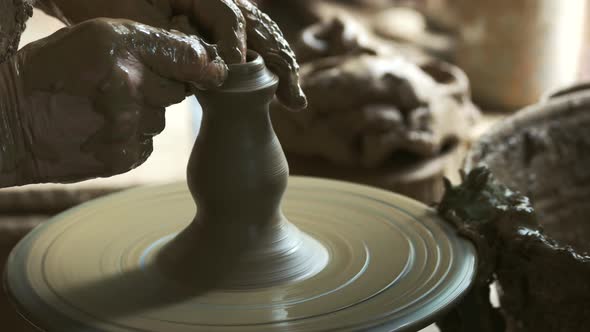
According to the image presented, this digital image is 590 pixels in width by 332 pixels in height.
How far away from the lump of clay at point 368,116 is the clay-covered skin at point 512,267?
4.79 ft

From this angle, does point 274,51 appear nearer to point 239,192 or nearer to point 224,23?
point 224,23

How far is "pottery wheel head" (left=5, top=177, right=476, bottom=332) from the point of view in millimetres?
1416

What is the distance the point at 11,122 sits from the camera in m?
1.32

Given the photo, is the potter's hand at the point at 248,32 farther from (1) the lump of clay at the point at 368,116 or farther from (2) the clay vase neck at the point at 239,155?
(1) the lump of clay at the point at 368,116

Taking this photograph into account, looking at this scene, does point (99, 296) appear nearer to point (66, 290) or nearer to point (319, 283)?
point (66, 290)

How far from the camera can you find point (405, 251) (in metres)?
1.68

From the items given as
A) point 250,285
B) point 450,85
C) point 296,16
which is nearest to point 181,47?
point 250,285

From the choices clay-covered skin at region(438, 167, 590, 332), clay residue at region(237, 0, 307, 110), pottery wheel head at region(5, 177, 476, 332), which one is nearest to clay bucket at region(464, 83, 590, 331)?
clay-covered skin at region(438, 167, 590, 332)

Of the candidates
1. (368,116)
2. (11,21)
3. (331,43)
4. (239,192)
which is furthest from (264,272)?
(331,43)

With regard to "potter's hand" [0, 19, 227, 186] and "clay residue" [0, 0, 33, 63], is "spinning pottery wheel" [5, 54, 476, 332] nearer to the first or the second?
"potter's hand" [0, 19, 227, 186]

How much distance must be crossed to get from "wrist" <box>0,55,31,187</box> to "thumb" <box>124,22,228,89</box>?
7.2 inches

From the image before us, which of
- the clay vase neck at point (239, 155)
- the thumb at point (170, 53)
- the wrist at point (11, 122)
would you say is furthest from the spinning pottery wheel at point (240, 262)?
the wrist at point (11, 122)

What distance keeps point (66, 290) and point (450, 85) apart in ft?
7.96

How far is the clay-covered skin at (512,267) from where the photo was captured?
1554mm
